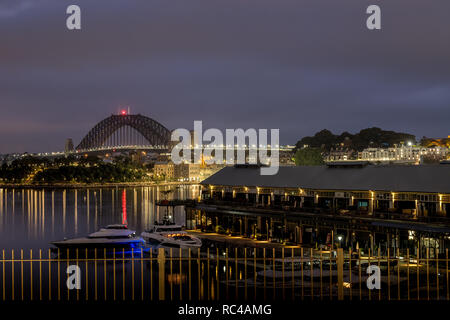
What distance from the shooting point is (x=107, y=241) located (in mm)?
39281

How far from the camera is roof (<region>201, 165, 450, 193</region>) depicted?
97.5 feet

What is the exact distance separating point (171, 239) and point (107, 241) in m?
6.99

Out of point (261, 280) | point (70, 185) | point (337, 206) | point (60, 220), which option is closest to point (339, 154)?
point (70, 185)

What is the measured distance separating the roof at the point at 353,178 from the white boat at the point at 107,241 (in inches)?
292

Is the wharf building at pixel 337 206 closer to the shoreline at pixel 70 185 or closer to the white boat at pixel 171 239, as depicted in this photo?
the white boat at pixel 171 239

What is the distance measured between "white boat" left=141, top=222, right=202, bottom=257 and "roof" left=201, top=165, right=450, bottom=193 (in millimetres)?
6299

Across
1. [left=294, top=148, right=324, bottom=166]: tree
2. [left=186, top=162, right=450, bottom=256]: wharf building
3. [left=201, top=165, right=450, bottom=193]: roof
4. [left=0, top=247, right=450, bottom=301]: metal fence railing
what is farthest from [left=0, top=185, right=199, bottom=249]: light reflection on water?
[left=294, top=148, right=324, bottom=166]: tree

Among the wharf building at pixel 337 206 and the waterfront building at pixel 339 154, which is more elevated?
the waterfront building at pixel 339 154

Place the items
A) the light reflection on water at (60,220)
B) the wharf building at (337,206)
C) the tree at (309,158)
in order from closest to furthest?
the wharf building at (337,206), the light reflection on water at (60,220), the tree at (309,158)

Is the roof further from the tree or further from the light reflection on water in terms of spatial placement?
the tree

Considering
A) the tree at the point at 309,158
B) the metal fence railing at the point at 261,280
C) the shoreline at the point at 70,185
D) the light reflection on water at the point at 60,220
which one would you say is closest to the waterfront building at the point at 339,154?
the shoreline at the point at 70,185

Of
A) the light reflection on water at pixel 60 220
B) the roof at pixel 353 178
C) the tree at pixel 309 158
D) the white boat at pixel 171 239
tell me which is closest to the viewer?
the roof at pixel 353 178

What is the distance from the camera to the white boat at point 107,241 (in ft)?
127
